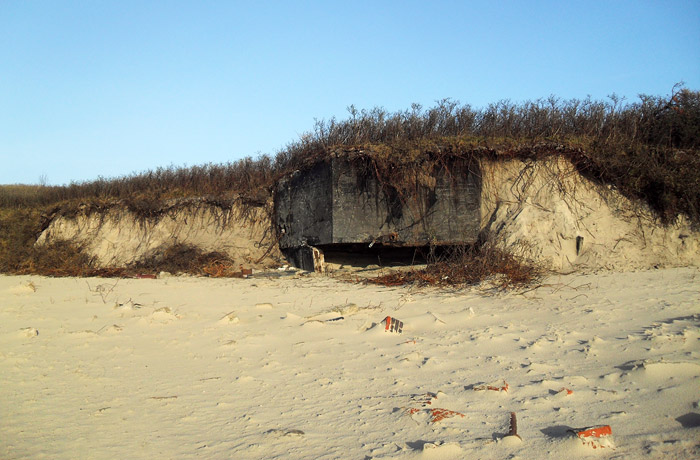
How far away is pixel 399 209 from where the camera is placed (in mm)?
8680

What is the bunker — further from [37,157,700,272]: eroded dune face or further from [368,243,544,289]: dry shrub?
[368,243,544,289]: dry shrub

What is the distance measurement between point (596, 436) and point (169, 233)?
1010 centimetres

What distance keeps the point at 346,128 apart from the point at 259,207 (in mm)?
2721

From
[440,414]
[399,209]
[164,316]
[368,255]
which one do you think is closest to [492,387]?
[440,414]

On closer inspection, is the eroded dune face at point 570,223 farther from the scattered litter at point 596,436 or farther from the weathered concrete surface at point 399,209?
the scattered litter at point 596,436

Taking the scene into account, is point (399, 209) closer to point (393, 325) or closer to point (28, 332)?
point (393, 325)

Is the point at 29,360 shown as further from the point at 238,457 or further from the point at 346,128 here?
the point at 346,128

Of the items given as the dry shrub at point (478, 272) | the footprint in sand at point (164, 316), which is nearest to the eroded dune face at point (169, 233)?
the dry shrub at point (478, 272)

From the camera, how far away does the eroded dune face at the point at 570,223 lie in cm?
794

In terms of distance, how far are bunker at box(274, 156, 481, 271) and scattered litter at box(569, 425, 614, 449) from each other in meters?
5.75

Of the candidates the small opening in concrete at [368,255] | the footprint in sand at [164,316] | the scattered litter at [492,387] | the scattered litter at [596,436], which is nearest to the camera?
the scattered litter at [596,436]

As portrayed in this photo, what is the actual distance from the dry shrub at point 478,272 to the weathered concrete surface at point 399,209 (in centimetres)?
83

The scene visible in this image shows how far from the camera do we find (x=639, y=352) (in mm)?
4109

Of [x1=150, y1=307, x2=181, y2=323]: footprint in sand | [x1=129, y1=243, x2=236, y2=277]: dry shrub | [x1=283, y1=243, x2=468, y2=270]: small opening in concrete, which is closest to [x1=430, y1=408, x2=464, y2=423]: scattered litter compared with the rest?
[x1=150, y1=307, x2=181, y2=323]: footprint in sand
